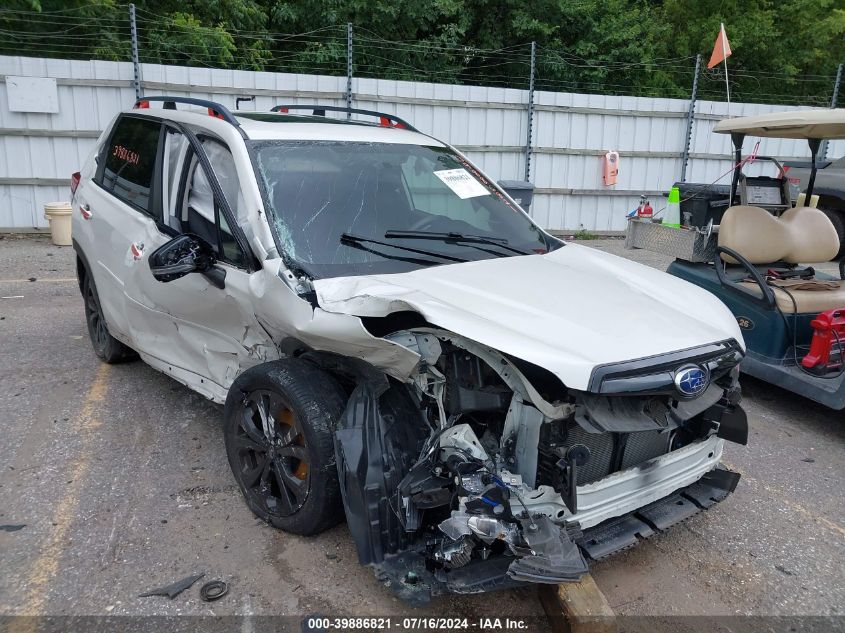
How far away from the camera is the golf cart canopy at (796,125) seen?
4.79 meters

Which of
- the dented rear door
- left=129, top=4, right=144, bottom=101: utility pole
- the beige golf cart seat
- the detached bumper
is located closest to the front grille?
the detached bumper

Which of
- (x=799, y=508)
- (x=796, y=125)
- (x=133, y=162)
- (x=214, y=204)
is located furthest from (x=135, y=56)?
(x=799, y=508)

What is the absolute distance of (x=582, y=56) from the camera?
15953mm

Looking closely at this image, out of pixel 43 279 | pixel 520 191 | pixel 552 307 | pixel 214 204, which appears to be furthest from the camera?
pixel 520 191

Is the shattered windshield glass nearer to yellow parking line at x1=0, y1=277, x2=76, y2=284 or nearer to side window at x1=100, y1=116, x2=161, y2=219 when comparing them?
side window at x1=100, y1=116, x2=161, y2=219

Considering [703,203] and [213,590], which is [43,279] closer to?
[213,590]

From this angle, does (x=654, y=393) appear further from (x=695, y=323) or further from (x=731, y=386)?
(x=731, y=386)

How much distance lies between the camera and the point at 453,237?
11.5 ft

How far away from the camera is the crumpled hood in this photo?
94.9 inches

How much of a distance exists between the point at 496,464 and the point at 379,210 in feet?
5.23

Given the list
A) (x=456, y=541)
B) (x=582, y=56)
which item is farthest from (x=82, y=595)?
(x=582, y=56)

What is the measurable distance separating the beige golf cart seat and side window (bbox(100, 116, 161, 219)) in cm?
416

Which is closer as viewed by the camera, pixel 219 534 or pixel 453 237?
pixel 219 534

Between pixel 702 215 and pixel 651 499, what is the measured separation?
3.71m
